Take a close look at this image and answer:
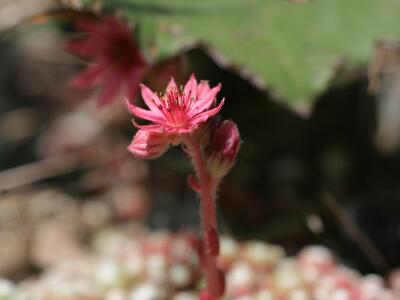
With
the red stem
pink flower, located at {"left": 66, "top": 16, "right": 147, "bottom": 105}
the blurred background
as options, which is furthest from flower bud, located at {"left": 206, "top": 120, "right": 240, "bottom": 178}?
pink flower, located at {"left": 66, "top": 16, "right": 147, "bottom": 105}

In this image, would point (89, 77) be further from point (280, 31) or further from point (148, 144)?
point (148, 144)

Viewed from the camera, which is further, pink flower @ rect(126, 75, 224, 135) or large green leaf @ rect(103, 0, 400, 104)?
large green leaf @ rect(103, 0, 400, 104)

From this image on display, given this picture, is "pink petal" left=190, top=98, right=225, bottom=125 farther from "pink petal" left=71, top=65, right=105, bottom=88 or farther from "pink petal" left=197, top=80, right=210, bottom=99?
"pink petal" left=71, top=65, right=105, bottom=88

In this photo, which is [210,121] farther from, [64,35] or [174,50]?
[64,35]

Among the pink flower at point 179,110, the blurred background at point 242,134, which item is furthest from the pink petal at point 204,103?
the blurred background at point 242,134

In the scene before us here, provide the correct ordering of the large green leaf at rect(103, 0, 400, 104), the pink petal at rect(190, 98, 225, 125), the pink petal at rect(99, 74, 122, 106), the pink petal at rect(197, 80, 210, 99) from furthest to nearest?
the pink petal at rect(99, 74, 122, 106)
the large green leaf at rect(103, 0, 400, 104)
the pink petal at rect(197, 80, 210, 99)
the pink petal at rect(190, 98, 225, 125)

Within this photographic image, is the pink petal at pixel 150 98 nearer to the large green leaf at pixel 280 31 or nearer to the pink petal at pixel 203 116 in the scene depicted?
the pink petal at pixel 203 116
